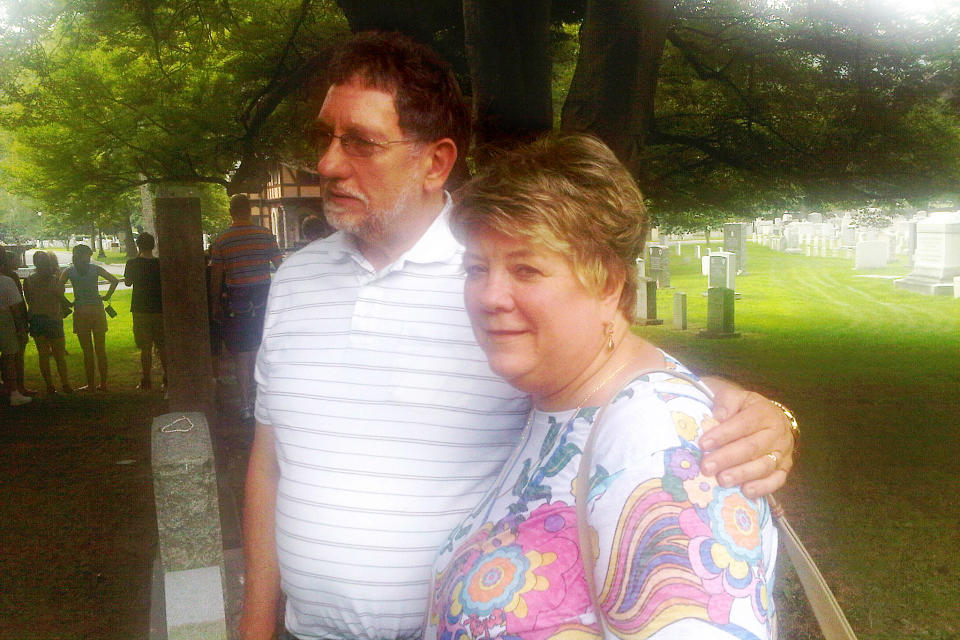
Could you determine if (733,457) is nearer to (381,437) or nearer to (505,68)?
(381,437)

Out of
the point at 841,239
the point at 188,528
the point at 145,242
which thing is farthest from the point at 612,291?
the point at 841,239

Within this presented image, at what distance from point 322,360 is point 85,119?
1220cm

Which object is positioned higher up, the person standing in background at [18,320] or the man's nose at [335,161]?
the man's nose at [335,161]

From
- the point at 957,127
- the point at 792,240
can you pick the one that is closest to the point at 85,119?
the point at 957,127

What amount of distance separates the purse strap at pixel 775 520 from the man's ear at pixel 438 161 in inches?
36.6

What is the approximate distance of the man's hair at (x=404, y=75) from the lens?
6.29ft

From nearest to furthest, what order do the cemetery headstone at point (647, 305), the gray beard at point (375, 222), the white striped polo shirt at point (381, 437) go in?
1. the white striped polo shirt at point (381, 437)
2. the gray beard at point (375, 222)
3. the cemetery headstone at point (647, 305)

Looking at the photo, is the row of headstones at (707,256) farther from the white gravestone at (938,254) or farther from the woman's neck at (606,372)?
the woman's neck at (606,372)

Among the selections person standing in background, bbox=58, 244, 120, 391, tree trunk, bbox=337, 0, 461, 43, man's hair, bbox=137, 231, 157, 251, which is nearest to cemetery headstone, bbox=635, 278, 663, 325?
man's hair, bbox=137, 231, 157, 251

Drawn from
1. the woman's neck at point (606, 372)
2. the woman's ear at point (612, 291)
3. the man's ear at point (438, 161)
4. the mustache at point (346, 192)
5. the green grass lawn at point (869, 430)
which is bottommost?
the green grass lawn at point (869, 430)

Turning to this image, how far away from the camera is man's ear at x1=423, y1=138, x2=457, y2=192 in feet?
6.52

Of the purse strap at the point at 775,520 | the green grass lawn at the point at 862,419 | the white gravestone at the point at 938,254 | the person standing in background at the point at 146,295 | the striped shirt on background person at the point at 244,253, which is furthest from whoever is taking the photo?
the white gravestone at the point at 938,254

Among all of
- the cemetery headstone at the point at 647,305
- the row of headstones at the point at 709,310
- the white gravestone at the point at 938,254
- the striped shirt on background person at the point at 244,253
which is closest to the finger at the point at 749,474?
the striped shirt on background person at the point at 244,253

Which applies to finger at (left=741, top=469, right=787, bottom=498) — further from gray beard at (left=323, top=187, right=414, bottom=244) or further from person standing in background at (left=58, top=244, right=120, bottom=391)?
person standing in background at (left=58, top=244, right=120, bottom=391)
